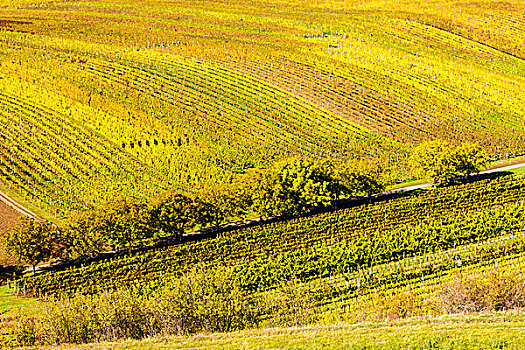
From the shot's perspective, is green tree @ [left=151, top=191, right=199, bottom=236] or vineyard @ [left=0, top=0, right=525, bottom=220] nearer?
green tree @ [left=151, top=191, right=199, bottom=236]

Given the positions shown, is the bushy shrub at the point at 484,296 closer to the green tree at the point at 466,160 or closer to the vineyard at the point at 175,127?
the green tree at the point at 466,160

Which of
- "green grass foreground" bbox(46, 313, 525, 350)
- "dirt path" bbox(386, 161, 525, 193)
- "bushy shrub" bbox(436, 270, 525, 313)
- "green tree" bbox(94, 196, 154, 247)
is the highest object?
"green grass foreground" bbox(46, 313, 525, 350)

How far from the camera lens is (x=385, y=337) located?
1624 inches

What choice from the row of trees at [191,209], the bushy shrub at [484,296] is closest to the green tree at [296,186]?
the row of trees at [191,209]

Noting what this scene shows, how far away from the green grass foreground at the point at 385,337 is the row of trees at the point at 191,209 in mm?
53273

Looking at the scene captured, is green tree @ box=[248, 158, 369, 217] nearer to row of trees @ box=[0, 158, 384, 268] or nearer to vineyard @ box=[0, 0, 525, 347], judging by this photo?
row of trees @ box=[0, 158, 384, 268]

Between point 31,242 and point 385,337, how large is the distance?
78.5m

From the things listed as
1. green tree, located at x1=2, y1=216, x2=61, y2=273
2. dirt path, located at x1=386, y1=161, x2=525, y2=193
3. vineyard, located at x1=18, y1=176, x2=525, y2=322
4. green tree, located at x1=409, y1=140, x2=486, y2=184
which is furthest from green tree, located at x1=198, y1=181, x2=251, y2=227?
green tree, located at x1=409, y1=140, x2=486, y2=184

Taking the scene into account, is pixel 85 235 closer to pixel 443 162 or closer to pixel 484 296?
pixel 484 296

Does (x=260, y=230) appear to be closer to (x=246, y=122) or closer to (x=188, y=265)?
(x=188, y=265)

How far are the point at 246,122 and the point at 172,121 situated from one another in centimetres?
2582

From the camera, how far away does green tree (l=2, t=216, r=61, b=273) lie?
95438 mm

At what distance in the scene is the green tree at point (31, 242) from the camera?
95438 mm

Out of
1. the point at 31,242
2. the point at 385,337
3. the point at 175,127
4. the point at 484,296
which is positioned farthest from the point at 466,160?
the point at 31,242
